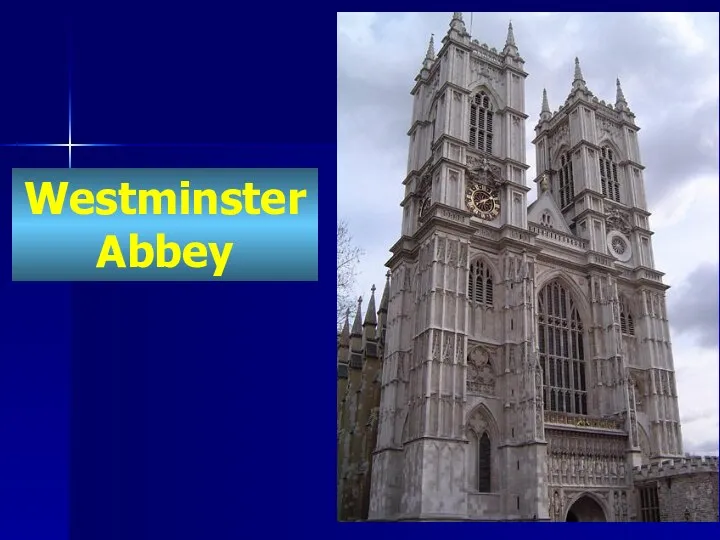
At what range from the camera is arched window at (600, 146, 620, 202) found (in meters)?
26.4

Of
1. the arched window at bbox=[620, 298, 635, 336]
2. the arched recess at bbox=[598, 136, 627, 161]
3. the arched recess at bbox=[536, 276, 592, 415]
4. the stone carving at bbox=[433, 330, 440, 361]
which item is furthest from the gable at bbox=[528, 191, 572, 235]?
the stone carving at bbox=[433, 330, 440, 361]

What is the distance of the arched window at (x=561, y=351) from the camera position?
21094 mm

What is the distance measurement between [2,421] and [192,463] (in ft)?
7.07

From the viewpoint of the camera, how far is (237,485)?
6.85m

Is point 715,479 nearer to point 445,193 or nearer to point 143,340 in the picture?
point 445,193

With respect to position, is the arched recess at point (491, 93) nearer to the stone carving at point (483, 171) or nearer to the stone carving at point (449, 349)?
the stone carving at point (483, 171)

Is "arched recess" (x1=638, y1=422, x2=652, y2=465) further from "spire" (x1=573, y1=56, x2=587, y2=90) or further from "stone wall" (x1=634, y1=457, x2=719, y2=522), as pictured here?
"spire" (x1=573, y1=56, x2=587, y2=90)

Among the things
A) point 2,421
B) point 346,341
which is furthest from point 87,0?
point 346,341

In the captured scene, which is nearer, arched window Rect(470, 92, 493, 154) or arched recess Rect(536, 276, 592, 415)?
arched recess Rect(536, 276, 592, 415)

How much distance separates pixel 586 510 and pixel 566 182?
46.1ft

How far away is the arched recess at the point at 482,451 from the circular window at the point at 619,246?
972 cm

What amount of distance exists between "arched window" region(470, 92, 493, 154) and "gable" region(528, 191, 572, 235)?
291cm

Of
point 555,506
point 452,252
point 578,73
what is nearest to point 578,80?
point 578,73

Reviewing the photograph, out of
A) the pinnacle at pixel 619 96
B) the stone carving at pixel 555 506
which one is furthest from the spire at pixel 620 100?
the stone carving at pixel 555 506
